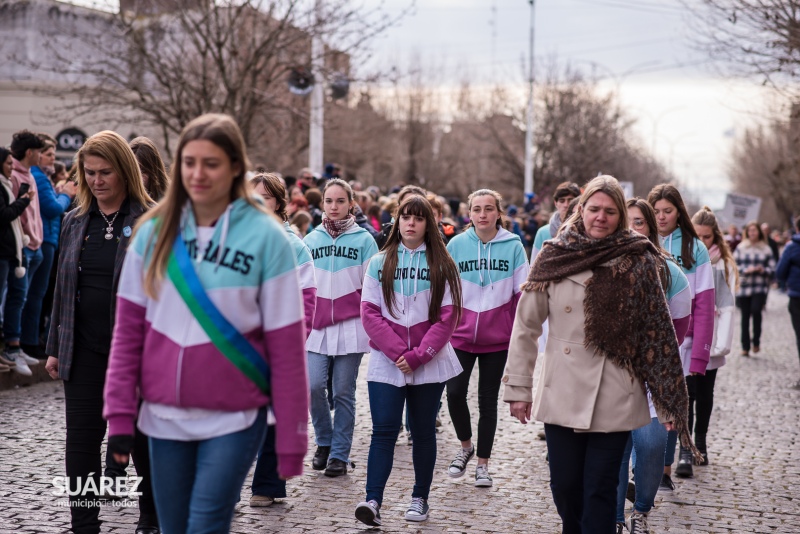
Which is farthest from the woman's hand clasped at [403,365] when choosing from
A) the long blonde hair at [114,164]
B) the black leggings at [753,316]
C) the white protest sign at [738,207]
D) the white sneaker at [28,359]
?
the white protest sign at [738,207]

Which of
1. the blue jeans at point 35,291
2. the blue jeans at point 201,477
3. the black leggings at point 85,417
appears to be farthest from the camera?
the blue jeans at point 35,291

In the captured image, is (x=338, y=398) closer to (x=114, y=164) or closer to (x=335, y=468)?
(x=335, y=468)

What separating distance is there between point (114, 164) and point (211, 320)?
79.2 inches

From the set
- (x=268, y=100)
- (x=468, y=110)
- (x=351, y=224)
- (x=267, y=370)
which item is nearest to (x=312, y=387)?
(x=351, y=224)

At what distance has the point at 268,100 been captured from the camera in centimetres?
1797

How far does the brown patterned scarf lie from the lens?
4844mm

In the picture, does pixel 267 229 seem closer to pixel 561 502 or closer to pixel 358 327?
pixel 561 502

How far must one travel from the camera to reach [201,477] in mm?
3600

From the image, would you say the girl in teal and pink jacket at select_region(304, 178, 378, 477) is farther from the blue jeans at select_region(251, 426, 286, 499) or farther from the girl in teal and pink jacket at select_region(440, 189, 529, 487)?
the blue jeans at select_region(251, 426, 286, 499)

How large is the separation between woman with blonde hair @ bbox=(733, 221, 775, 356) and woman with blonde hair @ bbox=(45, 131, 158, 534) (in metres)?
13.7

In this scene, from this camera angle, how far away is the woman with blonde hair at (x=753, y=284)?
17609mm

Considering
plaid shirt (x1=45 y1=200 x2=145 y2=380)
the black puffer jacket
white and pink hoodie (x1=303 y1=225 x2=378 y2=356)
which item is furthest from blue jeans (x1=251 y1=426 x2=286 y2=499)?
the black puffer jacket

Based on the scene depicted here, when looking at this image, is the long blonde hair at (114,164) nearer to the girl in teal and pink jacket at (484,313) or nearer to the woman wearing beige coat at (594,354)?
the woman wearing beige coat at (594,354)

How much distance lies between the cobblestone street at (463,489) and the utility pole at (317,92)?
8.58m
